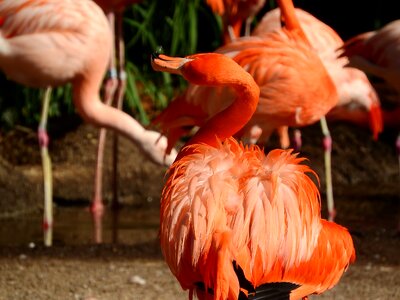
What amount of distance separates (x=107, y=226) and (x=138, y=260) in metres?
1.37

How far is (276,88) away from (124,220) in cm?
178

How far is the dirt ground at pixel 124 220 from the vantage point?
4.06m

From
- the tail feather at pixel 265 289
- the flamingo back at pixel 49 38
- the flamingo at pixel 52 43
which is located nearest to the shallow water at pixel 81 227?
the flamingo at pixel 52 43

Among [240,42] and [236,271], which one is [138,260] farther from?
[236,271]

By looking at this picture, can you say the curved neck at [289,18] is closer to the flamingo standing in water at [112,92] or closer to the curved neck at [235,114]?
the flamingo standing in water at [112,92]

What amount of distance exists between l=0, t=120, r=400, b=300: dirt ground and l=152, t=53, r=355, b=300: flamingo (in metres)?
1.13

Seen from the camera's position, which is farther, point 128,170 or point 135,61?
point 135,61

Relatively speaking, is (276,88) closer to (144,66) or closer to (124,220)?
(124,220)

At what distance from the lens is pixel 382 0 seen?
8.50 meters

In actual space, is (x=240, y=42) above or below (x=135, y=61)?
above

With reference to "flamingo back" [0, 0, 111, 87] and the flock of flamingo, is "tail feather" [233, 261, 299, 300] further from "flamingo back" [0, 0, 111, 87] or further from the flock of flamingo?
A: "flamingo back" [0, 0, 111, 87]

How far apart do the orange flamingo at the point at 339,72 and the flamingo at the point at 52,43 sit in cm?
94

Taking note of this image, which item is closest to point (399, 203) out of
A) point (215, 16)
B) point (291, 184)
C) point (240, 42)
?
point (240, 42)

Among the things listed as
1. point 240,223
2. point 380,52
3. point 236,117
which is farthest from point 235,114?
point 380,52
